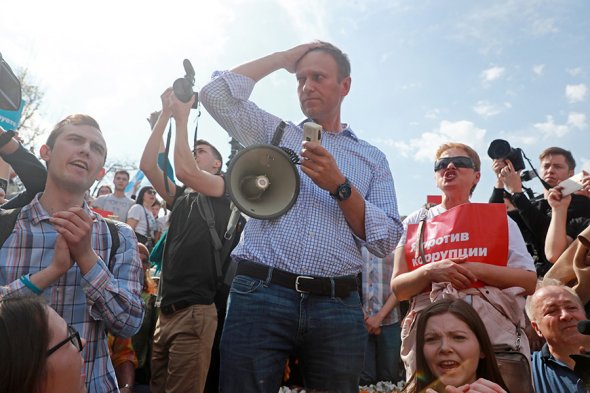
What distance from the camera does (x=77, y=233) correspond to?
194cm

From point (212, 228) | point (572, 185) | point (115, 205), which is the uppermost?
point (115, 205)

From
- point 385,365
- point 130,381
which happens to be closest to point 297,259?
point 130,381

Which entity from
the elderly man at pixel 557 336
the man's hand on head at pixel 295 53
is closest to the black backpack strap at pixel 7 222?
the man's hand on head at pixel 295 53

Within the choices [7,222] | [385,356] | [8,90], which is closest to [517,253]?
[7,222]

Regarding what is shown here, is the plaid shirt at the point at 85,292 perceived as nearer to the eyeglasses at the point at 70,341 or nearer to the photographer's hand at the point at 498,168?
the eyeglasses at the point at 70,341

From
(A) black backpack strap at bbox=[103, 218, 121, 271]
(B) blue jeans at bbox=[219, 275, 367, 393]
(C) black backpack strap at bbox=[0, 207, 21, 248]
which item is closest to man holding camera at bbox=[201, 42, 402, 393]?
(B) blue jeans at bbox=[219, 275, 367, 393]

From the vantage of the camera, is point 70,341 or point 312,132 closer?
point 70,341

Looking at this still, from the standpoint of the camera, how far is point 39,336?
1.39 meters

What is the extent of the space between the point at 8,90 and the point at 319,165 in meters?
1.55

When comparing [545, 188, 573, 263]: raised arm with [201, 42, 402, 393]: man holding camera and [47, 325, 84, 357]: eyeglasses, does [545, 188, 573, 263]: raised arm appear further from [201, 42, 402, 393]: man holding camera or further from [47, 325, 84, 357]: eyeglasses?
[47, 325, 84, 357]: eyeglasses

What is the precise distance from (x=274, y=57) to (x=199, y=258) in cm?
159

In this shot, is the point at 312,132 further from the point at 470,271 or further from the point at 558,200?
the point at 558,200

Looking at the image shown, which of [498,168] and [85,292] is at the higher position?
[498,168]

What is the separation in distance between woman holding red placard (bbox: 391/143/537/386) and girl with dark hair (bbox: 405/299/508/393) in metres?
0.10
